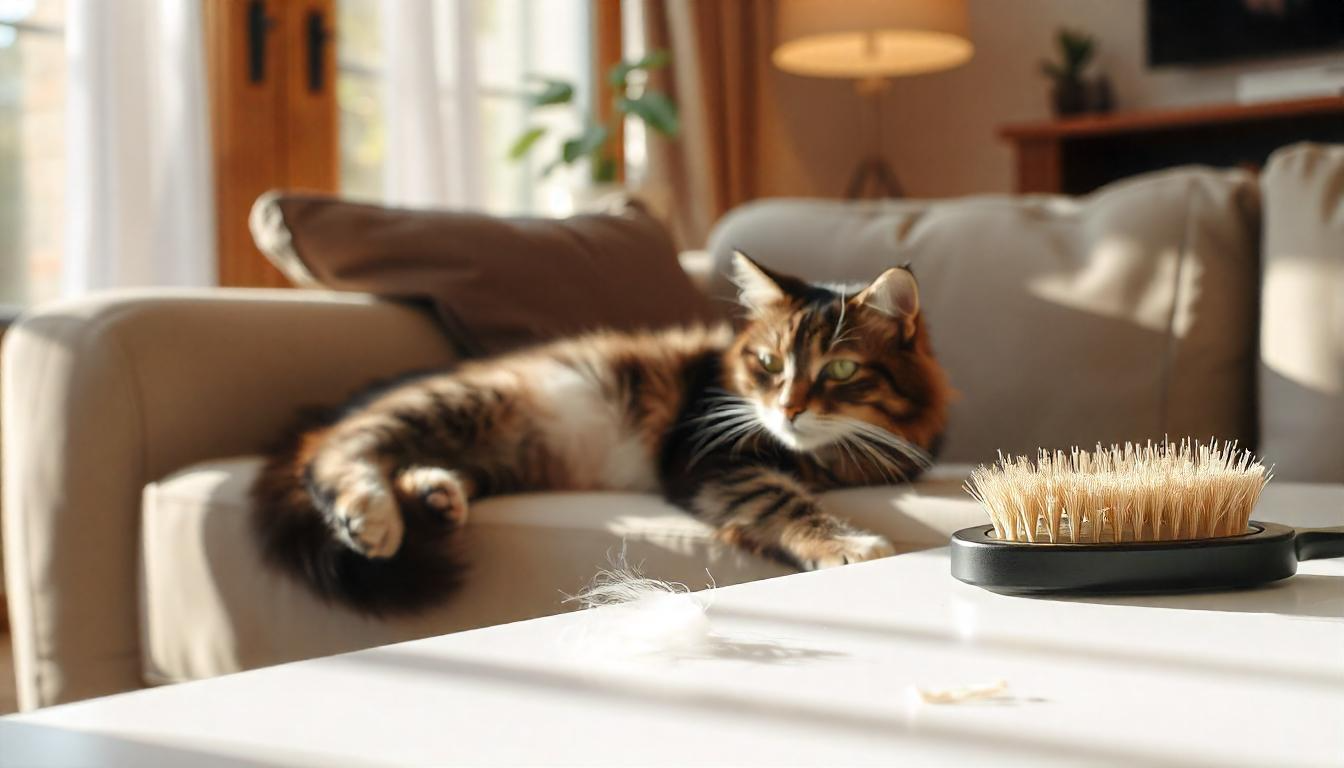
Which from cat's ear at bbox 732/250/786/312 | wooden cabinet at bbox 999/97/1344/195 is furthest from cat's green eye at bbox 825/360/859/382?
wooden cabinet at bbox 999/97/1344/195

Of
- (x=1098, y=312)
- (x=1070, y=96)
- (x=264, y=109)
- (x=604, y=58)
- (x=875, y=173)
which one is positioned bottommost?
(x=1098, y=312)

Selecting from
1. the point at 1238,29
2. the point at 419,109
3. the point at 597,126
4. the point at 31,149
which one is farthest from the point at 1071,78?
the point at 31,149

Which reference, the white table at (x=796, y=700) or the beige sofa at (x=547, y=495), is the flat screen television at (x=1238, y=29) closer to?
the beige sofa at (x=547, y=495)

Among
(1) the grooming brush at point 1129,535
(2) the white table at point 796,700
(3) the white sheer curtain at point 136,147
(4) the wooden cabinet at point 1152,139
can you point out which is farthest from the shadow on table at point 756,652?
(4) the wooden cabinet at point 1152,139

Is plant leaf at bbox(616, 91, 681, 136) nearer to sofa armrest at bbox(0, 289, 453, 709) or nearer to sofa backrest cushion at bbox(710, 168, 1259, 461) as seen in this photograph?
sofa backrest cushion at bbox(710, 168, 1259, 461)

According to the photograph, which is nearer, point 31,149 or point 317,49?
point 31,149

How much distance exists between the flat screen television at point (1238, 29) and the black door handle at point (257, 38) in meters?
2.86

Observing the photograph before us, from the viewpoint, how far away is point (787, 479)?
149 centimetres

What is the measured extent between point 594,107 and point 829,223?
210cm

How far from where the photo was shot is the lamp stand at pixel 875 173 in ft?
16.1

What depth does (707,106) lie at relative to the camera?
4.38 meters

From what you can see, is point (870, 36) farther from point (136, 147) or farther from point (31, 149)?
point (31, 149)

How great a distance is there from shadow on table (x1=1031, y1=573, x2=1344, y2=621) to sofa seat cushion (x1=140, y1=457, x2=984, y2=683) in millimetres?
650

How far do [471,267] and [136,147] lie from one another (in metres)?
1.23
